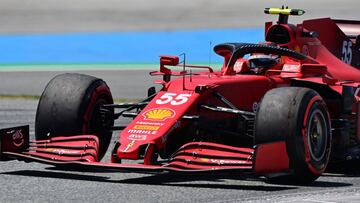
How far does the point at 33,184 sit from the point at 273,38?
3.64m

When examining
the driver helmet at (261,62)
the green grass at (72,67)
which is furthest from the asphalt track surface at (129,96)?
the driver helmet at (261,62)

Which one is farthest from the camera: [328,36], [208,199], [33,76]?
[33,76]

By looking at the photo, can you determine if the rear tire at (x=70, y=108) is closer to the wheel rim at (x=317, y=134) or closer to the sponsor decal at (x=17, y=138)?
the sponsor decal at (x=17, y=138)

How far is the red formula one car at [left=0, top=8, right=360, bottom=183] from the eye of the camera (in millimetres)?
9148

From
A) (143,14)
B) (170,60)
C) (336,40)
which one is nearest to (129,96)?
(336,40)

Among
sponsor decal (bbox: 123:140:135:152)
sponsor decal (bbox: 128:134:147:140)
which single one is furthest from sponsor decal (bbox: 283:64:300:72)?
sponsor decal (bbox: 123:140:135:152)

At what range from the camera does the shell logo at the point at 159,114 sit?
966 cm

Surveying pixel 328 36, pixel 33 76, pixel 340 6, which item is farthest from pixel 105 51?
pixel 328 36

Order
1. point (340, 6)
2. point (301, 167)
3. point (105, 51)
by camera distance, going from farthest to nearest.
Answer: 1. point (340, 6)
2. point (105, 51)
3. point (301, 167)

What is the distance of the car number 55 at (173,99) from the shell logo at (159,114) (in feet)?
0.46

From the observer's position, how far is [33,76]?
25.1m

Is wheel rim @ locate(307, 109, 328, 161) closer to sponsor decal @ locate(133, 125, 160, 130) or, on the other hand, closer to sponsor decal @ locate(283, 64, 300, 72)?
sponsor decal @ locate(283, 64, 300, 72)

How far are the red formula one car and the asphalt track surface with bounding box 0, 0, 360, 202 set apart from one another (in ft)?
0.69

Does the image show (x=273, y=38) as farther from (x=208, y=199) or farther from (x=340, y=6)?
(x=340, y=6)
